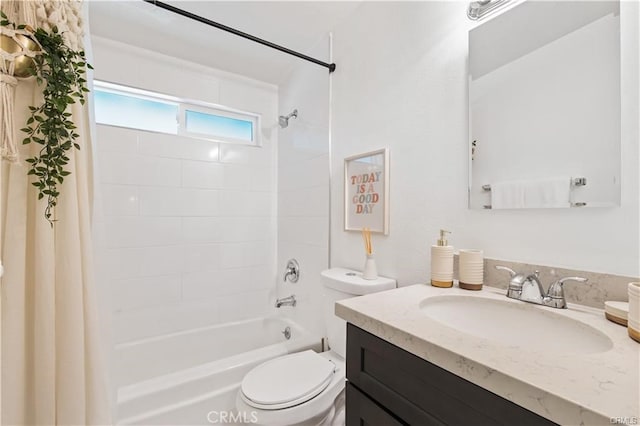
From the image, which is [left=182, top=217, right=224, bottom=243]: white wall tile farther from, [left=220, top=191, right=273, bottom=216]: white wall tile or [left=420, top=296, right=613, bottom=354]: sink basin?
[left=420, top=296, right=613, bottom=354]: sink basin

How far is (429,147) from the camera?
1.22 m

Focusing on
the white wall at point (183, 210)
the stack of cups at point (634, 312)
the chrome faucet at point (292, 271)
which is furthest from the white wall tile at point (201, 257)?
the stack of cups at point (634, 312)

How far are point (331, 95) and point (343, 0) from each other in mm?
499

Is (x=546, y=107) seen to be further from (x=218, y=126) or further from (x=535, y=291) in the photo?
(x=218, y=126)

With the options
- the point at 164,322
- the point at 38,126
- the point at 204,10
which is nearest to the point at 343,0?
the point at 204,10

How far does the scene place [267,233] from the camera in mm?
2488

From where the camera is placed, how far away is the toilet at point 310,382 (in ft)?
3.55

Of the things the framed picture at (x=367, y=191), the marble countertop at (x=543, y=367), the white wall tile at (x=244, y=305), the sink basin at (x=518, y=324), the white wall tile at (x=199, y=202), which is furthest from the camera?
the white wall tile at (x=244, y=305)

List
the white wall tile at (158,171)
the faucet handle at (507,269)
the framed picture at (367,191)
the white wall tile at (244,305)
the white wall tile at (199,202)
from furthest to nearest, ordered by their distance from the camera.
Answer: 1. the white wall tile at (244,305)
2. the white wall tile at (199,202)
3. the white wall tile at (158,171)
4. the framed picture at (367,191)
5. the faucet handle at (507,269)

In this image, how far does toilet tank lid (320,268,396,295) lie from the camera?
1.28m

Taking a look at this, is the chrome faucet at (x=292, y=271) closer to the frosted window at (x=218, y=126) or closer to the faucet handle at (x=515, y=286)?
the frosted window at (x=218, y=126)

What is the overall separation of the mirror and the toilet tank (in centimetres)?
54

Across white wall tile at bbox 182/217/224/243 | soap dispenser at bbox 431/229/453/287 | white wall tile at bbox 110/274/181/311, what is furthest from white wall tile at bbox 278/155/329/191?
white wall tile at bbox 110/274/181/311

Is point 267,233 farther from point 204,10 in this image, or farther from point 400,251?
point 204,10
